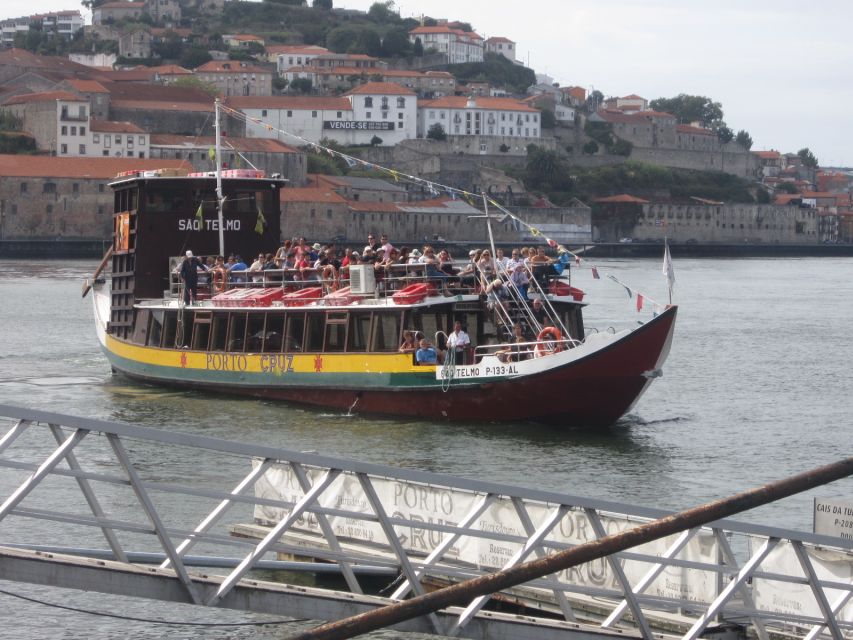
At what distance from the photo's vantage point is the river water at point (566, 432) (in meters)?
12.2

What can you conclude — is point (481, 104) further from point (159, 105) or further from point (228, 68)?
point (159, 105)

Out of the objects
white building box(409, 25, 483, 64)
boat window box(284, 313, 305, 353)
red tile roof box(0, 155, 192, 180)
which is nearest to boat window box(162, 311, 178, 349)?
boat window box(284, 313, 305, 353)

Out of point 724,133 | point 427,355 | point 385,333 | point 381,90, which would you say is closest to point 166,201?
point 385,333

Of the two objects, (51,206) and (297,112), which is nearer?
(51,206)

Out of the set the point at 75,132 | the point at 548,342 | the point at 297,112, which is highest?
the point at 297,112

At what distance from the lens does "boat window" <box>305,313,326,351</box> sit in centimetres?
2200

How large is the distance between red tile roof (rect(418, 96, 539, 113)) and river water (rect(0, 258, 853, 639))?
3545 inches

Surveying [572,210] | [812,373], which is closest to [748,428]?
[812,373]

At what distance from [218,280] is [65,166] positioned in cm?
7188

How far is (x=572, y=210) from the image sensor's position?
12056cm

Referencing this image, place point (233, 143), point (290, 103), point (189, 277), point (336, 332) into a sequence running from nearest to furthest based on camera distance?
point (336, 332), point (189, 277), point (233, 143), point (290, 103)

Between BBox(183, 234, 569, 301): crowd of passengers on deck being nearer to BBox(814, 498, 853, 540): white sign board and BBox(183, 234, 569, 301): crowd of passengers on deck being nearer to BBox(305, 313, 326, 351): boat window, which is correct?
BBox(305, 313, 326, 351): boat window

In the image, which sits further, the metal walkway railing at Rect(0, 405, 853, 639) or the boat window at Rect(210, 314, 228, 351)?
the boat window at Rect(210, 314, 228, 351)

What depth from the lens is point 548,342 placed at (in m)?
19.7
